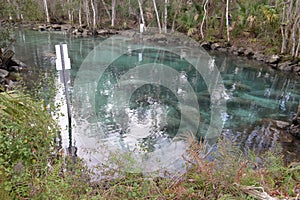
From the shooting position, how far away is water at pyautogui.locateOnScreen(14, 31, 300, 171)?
6.17m

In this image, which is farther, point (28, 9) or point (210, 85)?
point (28, 9)

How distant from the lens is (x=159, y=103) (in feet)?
29.3

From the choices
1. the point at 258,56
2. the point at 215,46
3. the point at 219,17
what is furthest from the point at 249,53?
the point at 219,17

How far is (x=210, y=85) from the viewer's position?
11.4 metres

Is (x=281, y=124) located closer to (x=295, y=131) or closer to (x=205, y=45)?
(x=295, y=131)

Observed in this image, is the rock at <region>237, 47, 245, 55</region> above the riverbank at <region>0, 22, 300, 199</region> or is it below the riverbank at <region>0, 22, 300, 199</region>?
below

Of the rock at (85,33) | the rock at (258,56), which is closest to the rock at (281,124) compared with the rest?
the rock at (258,56)

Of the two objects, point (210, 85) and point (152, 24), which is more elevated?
point (152, 24)

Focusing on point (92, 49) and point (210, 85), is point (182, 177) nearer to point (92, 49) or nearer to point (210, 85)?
point (210, 85)

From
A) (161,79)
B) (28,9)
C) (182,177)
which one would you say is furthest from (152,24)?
(182,177)

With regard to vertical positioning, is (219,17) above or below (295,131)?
above

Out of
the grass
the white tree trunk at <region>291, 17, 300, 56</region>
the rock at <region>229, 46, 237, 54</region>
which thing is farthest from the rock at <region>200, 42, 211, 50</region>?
the grass

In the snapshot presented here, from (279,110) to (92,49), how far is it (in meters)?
13.5

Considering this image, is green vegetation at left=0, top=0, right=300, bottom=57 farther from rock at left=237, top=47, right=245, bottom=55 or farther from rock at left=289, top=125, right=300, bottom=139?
rock at left=289, top=125, right=300, bottom=139
